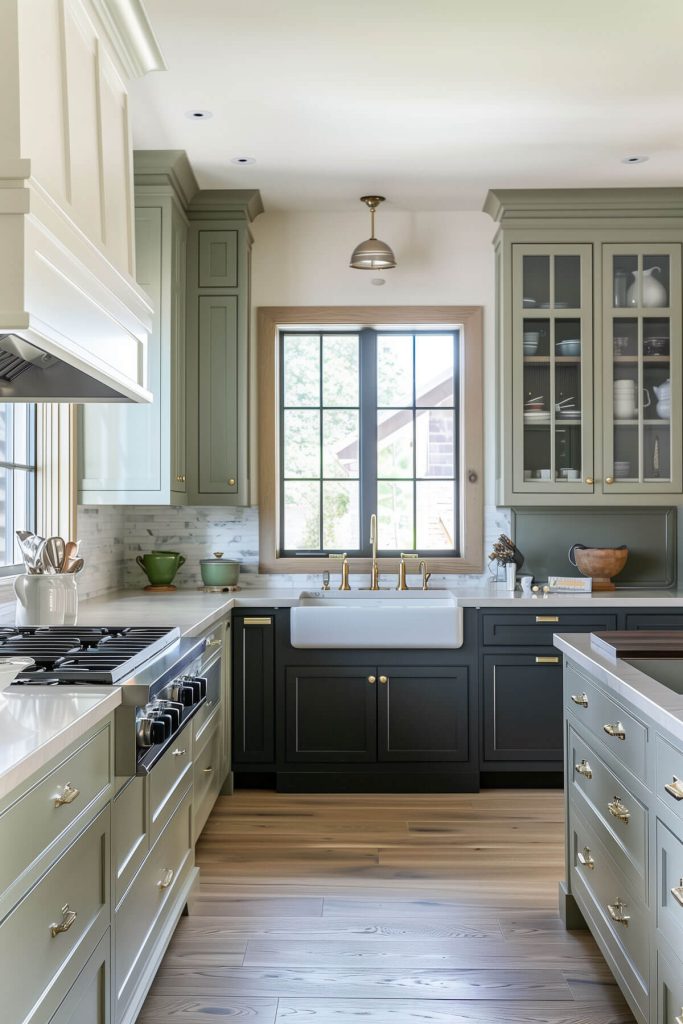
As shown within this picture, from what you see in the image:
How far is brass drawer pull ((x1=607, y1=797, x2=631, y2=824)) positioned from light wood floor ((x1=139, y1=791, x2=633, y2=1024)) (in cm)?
57

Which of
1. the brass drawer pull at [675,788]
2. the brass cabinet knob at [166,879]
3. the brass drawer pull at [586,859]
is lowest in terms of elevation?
the brass cabinet knob at [166,879]

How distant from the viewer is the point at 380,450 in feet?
16.0

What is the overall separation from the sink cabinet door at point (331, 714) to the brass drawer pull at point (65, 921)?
248 cm

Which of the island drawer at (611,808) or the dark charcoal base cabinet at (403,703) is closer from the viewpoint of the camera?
the island drawer at (611,808)

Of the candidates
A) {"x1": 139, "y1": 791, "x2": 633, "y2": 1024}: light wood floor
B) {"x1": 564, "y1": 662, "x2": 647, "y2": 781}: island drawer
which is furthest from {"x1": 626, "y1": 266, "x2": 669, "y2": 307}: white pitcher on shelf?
{"x1": 139, "y1": 791, "x2": 633, "y2": 1024}: light wood floor

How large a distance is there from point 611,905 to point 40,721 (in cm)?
149

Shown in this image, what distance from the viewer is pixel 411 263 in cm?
475

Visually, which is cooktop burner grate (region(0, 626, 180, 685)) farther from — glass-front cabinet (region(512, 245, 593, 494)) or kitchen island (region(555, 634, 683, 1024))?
glass-front cabinet (region(512, 245, 593, 494))

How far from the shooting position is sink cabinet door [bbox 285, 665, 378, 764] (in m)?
4.13

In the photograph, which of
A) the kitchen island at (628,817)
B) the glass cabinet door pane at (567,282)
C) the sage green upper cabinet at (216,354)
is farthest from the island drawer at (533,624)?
the glass cabinet door pane at (567,282)

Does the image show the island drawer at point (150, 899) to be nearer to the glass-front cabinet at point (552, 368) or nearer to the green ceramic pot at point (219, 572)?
the green ceramic pot at point (219, 572)

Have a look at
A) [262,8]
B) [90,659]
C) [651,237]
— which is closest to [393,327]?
[651,237]

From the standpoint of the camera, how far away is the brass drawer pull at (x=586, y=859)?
251cm

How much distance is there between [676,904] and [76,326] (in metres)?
1.70
